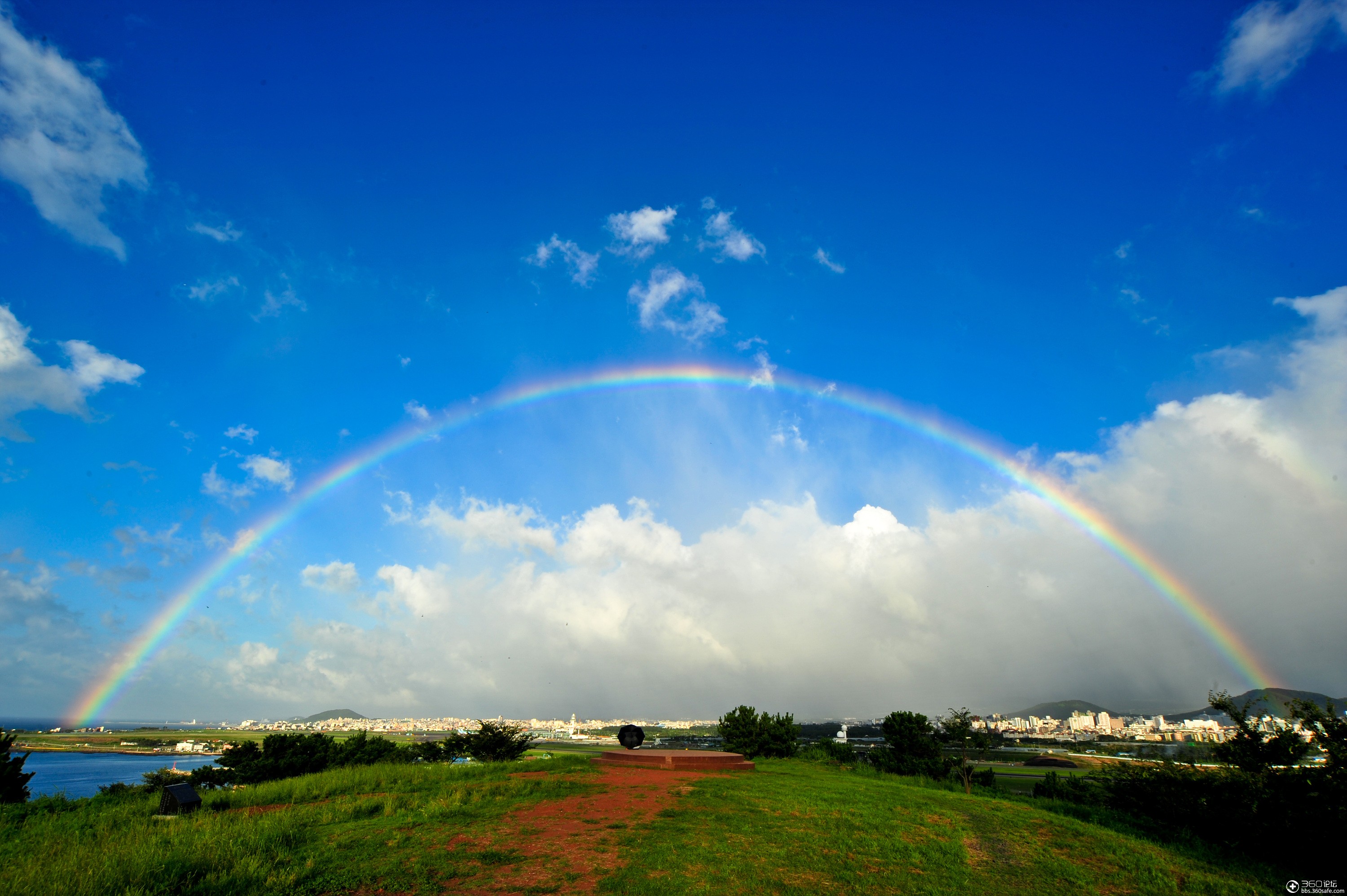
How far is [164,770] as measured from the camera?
32844mm

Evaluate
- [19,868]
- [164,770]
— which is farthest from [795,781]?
[164,770]

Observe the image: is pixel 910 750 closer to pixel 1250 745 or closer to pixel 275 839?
pixel 1250 745

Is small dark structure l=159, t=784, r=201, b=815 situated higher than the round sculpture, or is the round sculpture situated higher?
small dark structure l=159, t=784, r=201, b=815

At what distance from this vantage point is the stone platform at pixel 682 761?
22.2 metres

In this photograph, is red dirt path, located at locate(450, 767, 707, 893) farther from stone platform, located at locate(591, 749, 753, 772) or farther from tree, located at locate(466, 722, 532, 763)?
tree, located at locate(466, 722, 532, 763)

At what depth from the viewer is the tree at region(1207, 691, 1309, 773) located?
15.3 metres

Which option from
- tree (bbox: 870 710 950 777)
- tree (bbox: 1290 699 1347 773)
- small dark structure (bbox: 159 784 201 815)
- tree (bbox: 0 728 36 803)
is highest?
tree (bbox: 1290 699 1347 773)

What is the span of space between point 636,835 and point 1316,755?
1394cm

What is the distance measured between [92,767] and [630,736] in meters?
74.0

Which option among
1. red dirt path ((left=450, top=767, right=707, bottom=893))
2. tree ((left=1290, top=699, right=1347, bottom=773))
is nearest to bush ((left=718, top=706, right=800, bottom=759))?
red dirt path ((left=450, top=767, right=707, bottom=893))

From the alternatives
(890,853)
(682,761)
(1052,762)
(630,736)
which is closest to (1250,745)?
(890,853)

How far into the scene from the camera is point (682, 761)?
22781mm

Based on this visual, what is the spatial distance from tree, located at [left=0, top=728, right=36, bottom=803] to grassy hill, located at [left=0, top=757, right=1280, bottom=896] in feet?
16.9

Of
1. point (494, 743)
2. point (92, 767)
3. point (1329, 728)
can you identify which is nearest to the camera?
point (1329, 728)
